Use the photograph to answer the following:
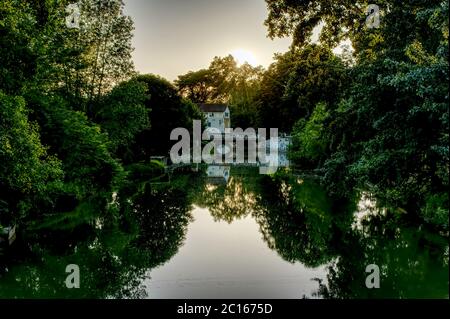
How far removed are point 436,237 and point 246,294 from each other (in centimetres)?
914

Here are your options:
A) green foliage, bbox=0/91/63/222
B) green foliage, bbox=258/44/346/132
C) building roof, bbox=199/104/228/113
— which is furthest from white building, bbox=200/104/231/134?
green foliage, bbox=0/91/63/222

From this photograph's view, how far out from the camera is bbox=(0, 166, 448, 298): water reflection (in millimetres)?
13266

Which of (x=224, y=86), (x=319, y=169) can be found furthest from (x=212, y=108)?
(x=319, y=169)

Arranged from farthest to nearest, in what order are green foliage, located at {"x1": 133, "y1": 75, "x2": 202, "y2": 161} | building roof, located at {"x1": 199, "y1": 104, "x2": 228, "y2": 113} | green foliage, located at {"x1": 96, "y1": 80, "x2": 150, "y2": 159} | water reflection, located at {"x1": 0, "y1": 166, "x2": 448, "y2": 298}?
building roof, located at {"x1": 199, "y1": 104, "x2": 228, "y2": 113}
green foliage, located at {"x1": 133, "y1": 75, "x2": 202, "y2": 161}
green foliage, located at {"x1": 96, "y1": 80, "x2": 150, "y2": 159}
water reflection, located at {"x1": 0, "y1": 166, "x2": 448, "y2": 298}

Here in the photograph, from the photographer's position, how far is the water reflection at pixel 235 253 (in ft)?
43.5

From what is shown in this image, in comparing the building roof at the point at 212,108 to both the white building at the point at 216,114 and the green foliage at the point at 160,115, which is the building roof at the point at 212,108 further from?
the green foliage at the point at 160,115

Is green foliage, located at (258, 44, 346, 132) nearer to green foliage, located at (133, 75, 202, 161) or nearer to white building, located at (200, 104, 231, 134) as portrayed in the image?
green foliage, located at (133, 75, 202, 161)

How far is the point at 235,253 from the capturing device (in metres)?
17.5

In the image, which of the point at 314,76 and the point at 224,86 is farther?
the point at 224,86

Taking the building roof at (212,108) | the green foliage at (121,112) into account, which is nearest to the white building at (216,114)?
the building roof at (212,108)

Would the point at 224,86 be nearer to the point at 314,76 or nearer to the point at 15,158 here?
the point at 314,76

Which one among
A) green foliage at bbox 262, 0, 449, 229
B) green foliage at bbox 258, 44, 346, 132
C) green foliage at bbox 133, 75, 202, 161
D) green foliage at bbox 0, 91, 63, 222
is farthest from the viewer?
green foliage at bbox 133, 75, 202, 161

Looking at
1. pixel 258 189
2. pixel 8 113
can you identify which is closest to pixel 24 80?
pixel 8 113
